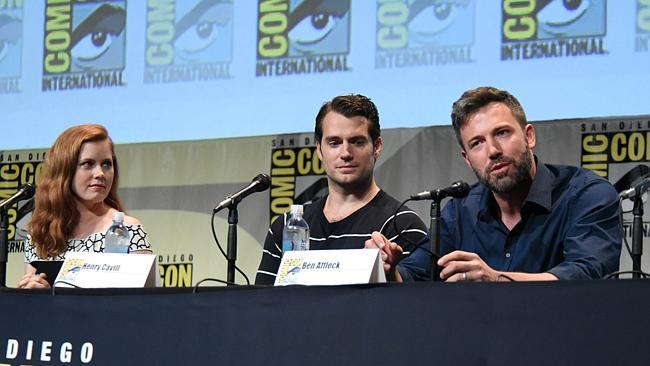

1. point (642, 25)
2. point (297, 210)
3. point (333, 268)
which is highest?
point (642, 25)

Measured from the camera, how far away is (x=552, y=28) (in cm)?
392

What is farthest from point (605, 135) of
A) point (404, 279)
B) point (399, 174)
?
point (404, 279)

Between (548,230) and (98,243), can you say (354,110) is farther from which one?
(98,243)

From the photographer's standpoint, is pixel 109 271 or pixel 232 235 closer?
pixel 109 271

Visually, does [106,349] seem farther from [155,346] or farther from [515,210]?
[515,210]

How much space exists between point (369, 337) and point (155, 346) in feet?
1.76

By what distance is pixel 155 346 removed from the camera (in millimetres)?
2566

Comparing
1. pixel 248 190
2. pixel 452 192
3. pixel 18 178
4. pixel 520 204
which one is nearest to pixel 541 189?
pixel 520 204

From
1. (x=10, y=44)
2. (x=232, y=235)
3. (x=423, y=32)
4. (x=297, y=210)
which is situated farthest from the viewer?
(x=10, y=44)

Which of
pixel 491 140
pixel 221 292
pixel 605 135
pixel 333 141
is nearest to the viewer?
pixel 221 292

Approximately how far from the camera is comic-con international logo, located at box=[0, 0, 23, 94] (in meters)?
4.93

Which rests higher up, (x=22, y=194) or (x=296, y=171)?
(x=296, y=171)

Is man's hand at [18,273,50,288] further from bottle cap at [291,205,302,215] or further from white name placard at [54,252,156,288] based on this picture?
bottle cap at [291,205,302,215]

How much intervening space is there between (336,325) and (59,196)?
1550 mm
